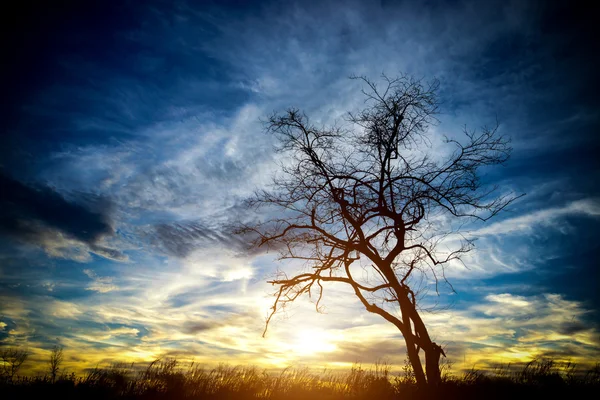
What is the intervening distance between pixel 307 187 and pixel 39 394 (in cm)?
835

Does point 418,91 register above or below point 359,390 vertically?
above

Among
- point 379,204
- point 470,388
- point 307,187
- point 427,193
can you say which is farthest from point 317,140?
point 470,388

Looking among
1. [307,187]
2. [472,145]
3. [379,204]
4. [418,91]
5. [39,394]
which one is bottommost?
[39,394]

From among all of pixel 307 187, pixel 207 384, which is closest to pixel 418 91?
pixel 307 187

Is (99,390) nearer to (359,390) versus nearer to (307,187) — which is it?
(359,390)

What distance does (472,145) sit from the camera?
9602 mm

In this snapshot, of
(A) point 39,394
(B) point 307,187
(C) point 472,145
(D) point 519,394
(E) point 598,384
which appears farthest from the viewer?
(B) point 307,187

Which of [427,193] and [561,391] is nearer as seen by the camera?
[561,391]

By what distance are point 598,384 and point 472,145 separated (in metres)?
7.29

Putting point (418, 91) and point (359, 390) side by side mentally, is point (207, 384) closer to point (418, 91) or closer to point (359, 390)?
point (359, 390)

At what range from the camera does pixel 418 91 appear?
33.0 ft

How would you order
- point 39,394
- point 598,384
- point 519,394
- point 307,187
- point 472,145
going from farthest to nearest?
point 307,187, point 472,145, point 598,384, point 519,394, point 39,394

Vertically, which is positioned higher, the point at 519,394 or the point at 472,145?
the point at 472,145

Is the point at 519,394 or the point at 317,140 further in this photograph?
the point at 317,140
